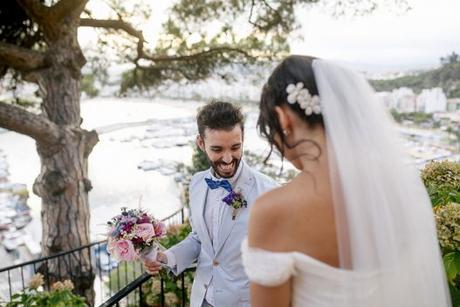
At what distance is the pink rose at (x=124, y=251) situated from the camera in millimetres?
1914

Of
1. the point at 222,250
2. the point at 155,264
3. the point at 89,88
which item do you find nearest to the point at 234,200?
the point at 222,250

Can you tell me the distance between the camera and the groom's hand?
205cm

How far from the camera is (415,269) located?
128cm

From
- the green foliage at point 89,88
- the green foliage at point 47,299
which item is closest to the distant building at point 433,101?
the green foliage at point 89,88

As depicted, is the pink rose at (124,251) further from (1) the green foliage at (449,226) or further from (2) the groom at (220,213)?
(1) the green foliage at (449,226)

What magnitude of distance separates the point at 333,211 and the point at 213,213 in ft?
3.39

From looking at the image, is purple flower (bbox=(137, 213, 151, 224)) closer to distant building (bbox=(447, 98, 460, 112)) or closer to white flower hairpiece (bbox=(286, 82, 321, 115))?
white flower hairpiece (bbox=(286, 82, 321, 115))

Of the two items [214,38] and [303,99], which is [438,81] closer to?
[214,38]

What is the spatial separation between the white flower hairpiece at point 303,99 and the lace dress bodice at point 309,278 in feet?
1.29

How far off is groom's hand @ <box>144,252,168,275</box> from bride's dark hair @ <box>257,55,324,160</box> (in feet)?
3.57

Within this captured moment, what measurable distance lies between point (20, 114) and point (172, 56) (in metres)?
3.16

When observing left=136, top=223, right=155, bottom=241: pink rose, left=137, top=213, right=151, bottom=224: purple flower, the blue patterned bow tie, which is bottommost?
left=136, top=223, right=155, bottom=241: pink rose

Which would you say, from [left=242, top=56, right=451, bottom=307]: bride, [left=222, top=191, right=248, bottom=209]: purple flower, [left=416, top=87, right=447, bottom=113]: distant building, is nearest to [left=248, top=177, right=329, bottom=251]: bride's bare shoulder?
[left=242, top=56, right=451, bottom=307]: bride

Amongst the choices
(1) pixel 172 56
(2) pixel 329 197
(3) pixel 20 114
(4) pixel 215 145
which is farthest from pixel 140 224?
(1) pixel 172 56
